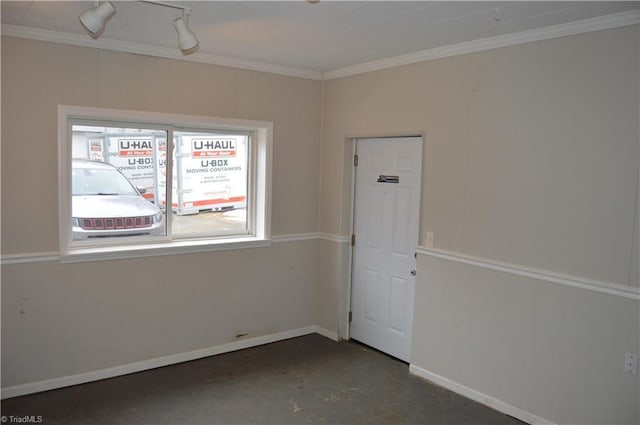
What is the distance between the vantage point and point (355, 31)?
3275 mm

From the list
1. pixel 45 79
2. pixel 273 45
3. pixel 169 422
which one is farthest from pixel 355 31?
pixel 169 422

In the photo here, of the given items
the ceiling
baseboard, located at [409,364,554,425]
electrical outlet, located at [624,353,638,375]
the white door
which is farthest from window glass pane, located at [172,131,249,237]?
electrical outlet, located at [624,353,638,375]

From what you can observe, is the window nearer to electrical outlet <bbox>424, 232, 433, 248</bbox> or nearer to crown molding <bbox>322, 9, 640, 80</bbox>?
crown molding <bbox>322, 9, 640, 80</bbox>

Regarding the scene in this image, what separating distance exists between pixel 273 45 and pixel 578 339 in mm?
2849

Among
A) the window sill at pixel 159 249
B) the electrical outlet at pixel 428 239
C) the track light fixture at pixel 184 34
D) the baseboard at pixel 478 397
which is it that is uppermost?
the track light fixture at pixel 184 34

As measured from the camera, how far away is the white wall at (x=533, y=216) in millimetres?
2859

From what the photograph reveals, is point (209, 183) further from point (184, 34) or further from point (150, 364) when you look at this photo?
point (184, 34)

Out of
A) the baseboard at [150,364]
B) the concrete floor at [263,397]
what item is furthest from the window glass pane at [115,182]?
the concrete floor at [263,397]

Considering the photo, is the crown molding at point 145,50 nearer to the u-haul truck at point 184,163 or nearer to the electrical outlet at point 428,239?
the u-haul truck at point 184,163

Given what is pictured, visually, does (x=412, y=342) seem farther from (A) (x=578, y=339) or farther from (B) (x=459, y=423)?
(A) (x=578, y=339)

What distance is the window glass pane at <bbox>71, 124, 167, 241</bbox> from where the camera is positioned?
3.75 meters

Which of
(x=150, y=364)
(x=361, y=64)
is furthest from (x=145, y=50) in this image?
(x=150, y=364)

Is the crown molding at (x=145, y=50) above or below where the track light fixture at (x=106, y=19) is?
above

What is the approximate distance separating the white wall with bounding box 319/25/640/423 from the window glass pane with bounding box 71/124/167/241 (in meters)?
2.01
